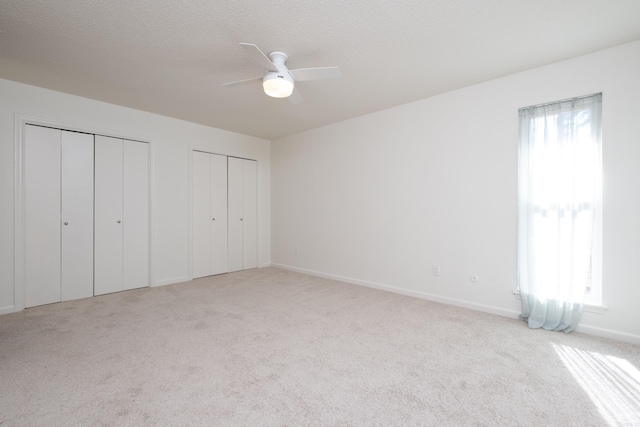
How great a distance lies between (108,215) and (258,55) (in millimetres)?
3210

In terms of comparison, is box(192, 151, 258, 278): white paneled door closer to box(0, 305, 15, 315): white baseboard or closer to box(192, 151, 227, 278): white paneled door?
box(192, 151, 227, 278): white paneled door

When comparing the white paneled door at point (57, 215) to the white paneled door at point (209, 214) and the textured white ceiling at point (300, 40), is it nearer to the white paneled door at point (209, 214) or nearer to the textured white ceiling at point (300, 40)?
the textured white ceiling at point (300, 40)

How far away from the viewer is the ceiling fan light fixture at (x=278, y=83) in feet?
7.38

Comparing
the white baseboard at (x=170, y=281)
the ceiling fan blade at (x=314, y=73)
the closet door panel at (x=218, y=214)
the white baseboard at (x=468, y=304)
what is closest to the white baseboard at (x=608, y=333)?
the white baseboard at (x=468, y=304)

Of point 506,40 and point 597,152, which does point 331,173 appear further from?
point 597,152

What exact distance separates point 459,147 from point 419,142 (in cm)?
50

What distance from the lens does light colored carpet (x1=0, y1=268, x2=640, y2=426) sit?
1560mm

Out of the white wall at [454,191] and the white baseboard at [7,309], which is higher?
the white wall at [454,191]

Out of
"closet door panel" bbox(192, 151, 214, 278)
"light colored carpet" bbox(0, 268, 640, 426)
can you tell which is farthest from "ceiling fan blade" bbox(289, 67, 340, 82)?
"closet door panel" bbox(192, 151, 214, 278)

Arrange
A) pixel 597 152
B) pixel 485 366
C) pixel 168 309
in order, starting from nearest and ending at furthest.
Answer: pixel 485 366 → pixel 597 152 → pixel 168 309

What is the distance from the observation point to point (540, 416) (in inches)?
60.4

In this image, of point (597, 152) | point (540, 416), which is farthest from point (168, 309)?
point (597, 152)

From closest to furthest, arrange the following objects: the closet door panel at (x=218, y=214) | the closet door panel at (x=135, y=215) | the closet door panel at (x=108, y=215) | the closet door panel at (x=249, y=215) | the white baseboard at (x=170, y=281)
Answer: the closet door panel at (x=108, y=215), the closet door panel at (x=135, y=215), the white baseboard at (x=170, y=281), the closet door panel at (x=218, y=214), the closet door panel at (x=249, y=215)

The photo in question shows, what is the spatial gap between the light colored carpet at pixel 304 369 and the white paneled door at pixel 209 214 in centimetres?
160
